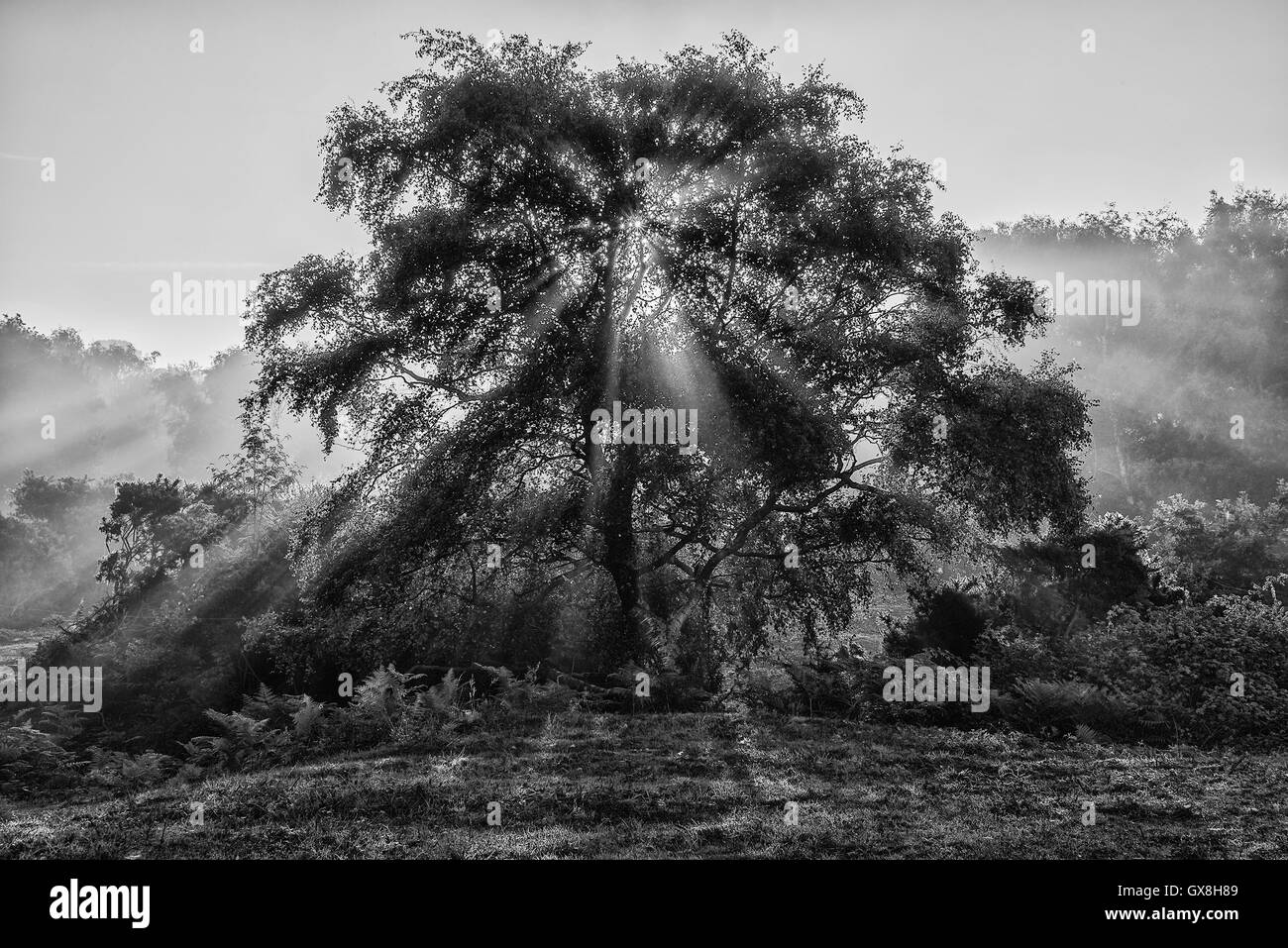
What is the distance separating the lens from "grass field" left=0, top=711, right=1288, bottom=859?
6.41 meters

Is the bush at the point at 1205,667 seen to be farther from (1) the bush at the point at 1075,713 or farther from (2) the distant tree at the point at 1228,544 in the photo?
(2) the distant tree at the point at 1228,544

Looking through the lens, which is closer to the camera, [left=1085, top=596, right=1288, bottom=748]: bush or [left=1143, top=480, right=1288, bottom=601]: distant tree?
[left=1085, top=596, right=1288, bottom=748]: bush

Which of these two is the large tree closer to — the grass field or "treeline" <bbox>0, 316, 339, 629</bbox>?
the grass field

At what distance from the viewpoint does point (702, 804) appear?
293 inches

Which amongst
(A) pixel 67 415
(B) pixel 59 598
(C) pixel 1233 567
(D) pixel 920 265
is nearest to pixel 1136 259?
(C) pixel 1233 567

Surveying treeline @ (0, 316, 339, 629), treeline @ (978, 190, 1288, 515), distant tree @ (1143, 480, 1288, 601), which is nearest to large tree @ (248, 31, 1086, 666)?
distant tree @ (1143, 480, 1288, 601)

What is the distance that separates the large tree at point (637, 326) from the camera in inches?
569

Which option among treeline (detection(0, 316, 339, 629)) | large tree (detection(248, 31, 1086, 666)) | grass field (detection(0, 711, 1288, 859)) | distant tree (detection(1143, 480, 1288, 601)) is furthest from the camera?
treeline (detection(0, 316, 339, 629))

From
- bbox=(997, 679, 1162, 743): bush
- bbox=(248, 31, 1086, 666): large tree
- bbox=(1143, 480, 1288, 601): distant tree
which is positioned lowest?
bbox=(997, 679, 1162, 743): bush

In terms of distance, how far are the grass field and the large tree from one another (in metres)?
5.54

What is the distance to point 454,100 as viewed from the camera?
47.7 ft
